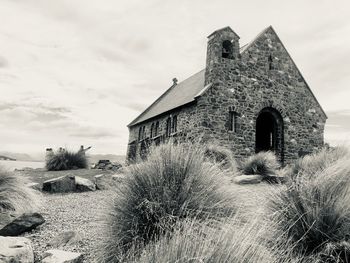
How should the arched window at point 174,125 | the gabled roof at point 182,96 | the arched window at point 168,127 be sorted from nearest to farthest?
the gabled roof at point 182,96 < the arched window at point 174,125 < the arched window at point 168,127

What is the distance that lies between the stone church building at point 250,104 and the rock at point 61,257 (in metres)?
11.9

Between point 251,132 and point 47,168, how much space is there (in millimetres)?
10954

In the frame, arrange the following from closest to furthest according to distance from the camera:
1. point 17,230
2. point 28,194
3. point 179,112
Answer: point 17,230, point 28,194, point 179,112

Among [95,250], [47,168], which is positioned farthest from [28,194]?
[47,168]

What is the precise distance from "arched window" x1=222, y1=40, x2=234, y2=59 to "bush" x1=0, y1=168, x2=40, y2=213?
12.9m

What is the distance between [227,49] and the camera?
58.2 ft

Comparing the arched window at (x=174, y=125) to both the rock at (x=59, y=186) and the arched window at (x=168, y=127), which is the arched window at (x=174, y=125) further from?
the rock at (x=59, y=186)

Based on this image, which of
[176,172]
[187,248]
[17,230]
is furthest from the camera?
[17,230]

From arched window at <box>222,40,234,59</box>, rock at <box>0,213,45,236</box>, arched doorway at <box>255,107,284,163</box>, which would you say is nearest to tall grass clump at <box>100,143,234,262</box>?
rock at <box>0,213,45,236</box>

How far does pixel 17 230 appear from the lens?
5492 mm

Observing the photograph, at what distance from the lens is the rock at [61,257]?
3.92 metres

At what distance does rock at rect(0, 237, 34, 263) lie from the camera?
3.96 metres

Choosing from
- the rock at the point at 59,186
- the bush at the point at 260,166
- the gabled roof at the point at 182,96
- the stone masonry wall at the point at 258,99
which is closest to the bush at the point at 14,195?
the rock at the point at 59,186

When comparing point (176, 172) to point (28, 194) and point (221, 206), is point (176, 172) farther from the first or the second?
point (28, 194)
